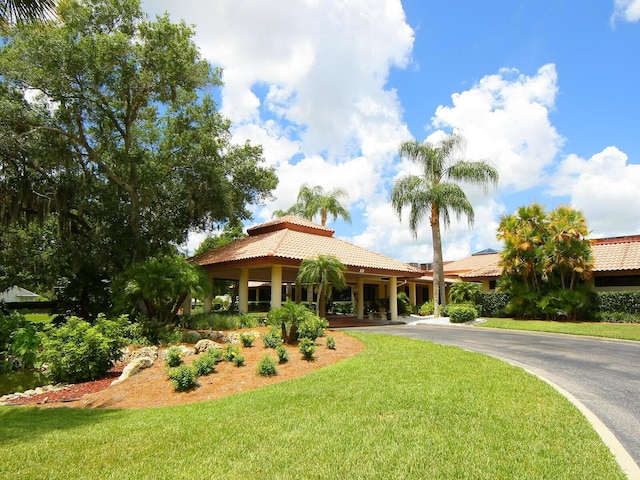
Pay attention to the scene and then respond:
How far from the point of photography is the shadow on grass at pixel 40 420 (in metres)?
5.96

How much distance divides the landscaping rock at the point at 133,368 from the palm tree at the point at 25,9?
751 cm

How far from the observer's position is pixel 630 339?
48.2ft

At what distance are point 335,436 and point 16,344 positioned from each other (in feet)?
35.5

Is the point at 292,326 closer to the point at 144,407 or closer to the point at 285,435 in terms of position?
the point at 144,407

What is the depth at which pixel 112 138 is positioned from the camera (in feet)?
69.7

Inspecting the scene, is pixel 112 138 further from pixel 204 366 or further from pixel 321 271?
pixel 204 366

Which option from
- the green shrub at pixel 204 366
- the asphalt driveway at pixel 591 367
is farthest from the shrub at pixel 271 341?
the asphalt driveway at pixel 591 367

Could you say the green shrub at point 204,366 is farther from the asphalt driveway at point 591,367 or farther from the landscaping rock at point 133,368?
the asphalt driveway at point 591,367

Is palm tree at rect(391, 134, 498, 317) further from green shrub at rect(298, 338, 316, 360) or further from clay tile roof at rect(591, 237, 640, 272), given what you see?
green shrub at rect(298, 338, 316, 360)

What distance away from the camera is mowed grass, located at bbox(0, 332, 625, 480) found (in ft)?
13.9

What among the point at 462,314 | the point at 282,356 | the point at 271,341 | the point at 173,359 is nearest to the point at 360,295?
the point at 462,314

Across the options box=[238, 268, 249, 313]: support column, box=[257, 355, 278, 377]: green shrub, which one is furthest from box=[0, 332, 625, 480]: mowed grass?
box=[238, 268, 249, 313]: support column

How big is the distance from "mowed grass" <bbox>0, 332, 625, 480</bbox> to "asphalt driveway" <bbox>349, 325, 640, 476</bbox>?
1.78 ft

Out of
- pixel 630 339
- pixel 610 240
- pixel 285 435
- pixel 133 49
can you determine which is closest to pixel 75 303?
pixel 133 49
